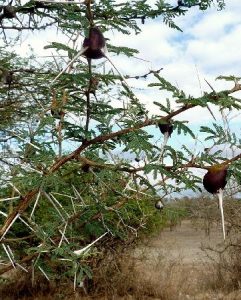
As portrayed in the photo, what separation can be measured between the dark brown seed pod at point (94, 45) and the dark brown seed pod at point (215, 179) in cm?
44

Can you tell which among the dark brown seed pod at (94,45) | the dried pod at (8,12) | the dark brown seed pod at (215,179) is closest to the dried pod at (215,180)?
the dark brown seed pod at (215,179)

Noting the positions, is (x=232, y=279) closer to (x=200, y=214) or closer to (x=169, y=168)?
(x=200, y=214)

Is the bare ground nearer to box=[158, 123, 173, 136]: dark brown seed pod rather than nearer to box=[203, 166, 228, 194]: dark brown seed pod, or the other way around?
box=[158, 123, 173, 136]: dark brown seed pod

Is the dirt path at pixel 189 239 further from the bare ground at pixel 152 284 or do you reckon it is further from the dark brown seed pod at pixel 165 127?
the dark brown seed pod at pixel 165 127

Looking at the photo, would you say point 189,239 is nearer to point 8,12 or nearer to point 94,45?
point 8,12

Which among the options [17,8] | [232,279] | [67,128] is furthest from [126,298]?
[67,128]

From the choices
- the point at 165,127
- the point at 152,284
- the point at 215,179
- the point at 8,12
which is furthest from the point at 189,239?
the point at 215,179

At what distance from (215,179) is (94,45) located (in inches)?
19.3

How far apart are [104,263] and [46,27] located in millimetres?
6657

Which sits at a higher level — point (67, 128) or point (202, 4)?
point (202, 4)

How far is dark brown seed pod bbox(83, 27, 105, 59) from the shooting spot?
1537 mm

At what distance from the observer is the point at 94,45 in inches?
60.8

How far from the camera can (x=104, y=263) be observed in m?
10.3

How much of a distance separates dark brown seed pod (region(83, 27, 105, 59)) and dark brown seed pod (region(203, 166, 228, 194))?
437 millimetres
